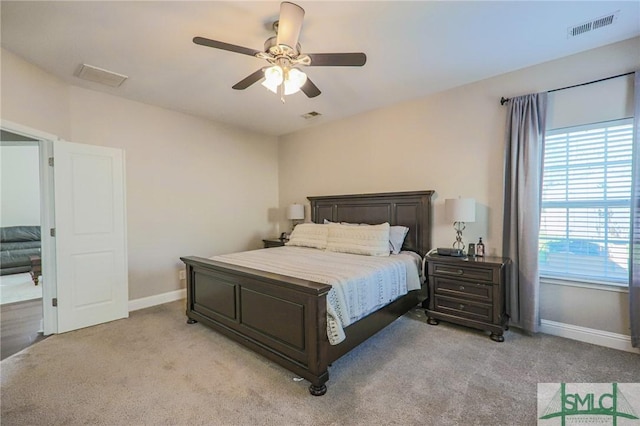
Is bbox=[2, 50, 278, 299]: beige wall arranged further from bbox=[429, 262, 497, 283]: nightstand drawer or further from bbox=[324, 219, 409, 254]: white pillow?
bbox=[429, 262, 497, 283]: nightstand drawer

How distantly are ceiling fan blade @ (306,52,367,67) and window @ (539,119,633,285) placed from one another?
229 cm

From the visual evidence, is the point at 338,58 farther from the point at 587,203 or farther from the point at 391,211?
the point at 587,203

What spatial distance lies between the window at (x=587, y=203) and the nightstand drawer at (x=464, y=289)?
71cm

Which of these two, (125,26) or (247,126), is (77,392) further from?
(247,126)

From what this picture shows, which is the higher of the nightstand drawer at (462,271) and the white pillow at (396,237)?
the white pillow at (396,237)

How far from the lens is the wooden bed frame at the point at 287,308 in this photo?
203 cm

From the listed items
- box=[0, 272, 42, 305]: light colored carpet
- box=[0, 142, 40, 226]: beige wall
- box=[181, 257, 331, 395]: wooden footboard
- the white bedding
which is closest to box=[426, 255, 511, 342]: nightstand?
the white bedding

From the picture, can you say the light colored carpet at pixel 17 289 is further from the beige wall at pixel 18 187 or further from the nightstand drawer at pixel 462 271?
the nightstand drawer at pixel 462 271

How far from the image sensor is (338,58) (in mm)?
2068

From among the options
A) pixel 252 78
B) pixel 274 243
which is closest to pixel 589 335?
pixel 252 78

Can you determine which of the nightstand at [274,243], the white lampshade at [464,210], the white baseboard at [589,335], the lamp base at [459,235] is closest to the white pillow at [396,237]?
the lamp base at [459,235]

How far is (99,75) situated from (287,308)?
320cm

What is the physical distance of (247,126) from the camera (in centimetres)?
493

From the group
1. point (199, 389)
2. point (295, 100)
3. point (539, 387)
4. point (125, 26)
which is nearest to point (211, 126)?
point (295, 100)
